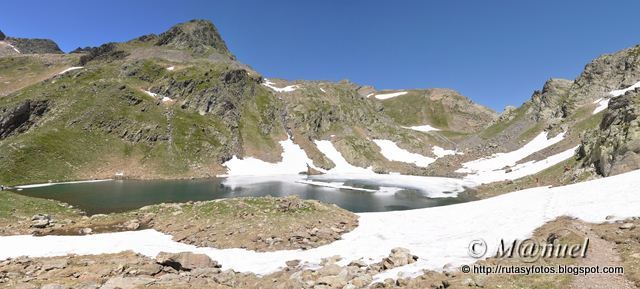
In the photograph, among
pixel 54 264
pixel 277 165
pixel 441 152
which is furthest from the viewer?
pixel 441 152

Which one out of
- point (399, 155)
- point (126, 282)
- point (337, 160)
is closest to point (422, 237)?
point (126, 282)

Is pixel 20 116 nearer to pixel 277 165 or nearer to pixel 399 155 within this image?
pixel 277 165

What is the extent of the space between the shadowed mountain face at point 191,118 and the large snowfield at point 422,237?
82.7 feet

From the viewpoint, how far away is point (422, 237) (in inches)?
1026

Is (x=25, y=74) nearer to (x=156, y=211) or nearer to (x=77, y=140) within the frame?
(x=77, y=140)

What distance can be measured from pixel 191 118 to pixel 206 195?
6212 cm

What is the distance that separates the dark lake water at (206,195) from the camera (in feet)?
173

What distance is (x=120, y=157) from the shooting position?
9512 centimetres

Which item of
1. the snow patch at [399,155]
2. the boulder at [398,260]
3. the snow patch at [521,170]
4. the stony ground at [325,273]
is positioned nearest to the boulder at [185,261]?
the stony ground at [325,273]

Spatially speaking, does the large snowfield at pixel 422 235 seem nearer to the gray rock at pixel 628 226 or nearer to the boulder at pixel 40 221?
the gray rock at pixel 628 226

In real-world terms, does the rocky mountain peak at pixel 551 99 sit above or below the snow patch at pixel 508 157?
above

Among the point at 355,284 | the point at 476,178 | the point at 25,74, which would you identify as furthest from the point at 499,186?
the point at 25,74

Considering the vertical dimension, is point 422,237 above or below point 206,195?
above

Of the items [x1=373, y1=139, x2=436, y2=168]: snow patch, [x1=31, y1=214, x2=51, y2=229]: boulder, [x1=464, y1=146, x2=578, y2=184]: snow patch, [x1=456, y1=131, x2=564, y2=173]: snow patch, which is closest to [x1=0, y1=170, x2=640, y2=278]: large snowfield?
[x1=31, y1=214, x2=51, y2=229]: boulder
